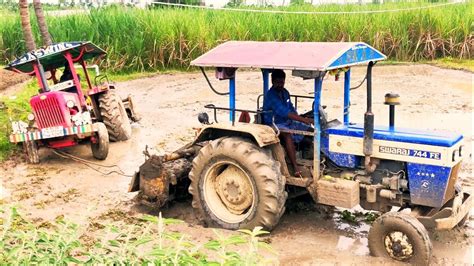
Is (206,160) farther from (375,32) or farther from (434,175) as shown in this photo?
(375,32)

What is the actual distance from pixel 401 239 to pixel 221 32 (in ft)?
44.6

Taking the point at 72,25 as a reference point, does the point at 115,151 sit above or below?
below

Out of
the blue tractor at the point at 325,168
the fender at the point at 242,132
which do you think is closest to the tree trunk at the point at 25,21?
the blue tractor at the point at 325,168

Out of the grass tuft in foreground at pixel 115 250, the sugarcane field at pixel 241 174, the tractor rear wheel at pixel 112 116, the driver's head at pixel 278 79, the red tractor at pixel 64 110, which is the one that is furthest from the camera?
the tractor rear wheel at pixel 112 116

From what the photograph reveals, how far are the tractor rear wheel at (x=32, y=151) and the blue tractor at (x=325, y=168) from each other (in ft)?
9.41

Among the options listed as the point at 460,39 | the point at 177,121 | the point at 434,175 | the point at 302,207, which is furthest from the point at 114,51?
the point at 434,175

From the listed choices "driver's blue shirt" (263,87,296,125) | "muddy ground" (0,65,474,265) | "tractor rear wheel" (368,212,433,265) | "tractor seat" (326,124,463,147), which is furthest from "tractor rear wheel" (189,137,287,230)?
"tractor rear wheel" (368,212,433,265)

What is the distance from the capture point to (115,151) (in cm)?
989

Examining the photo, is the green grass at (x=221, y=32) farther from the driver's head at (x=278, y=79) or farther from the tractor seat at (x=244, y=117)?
the driver's head at (x=278, y=79)

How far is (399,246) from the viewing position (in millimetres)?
5387

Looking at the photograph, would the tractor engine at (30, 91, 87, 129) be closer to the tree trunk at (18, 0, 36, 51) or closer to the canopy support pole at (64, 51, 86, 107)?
the canopy support pole at (64, 51, 86, 107)

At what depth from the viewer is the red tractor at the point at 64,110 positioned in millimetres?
8945

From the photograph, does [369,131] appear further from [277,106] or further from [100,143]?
[100,143]

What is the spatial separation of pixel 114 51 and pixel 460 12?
1059cm
